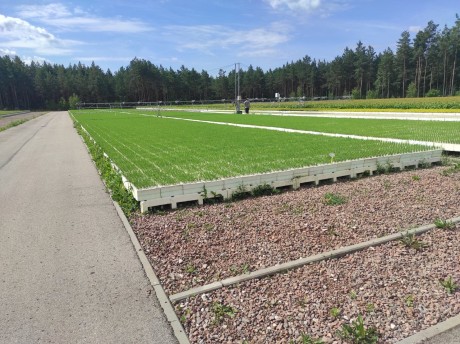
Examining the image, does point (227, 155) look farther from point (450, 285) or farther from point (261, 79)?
point (261, 79)

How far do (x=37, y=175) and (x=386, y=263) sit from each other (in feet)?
31.8

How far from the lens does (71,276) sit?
421 cm

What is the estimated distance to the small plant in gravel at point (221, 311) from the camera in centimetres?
333

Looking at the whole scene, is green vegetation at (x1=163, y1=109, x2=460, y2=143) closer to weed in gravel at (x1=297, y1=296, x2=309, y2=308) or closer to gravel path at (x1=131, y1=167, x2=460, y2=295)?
gravel path at (x1=131, y1=167, x2=460, y2=295)

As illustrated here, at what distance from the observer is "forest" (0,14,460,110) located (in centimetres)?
7206

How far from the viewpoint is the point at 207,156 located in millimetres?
10281

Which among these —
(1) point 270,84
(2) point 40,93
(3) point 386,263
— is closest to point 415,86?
(1) point 270,84

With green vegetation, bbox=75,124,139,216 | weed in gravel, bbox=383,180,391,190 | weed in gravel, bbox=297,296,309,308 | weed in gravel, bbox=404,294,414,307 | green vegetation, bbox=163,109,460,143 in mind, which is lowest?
weed in gravel, bbox=404,294,414,307

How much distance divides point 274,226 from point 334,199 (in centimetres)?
167

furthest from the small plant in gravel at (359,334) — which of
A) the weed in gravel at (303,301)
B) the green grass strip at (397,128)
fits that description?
the green grass strip at (397,128)

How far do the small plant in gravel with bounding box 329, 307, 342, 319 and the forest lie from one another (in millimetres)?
77687

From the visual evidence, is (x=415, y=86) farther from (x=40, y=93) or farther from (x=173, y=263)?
(x=40, y=93)

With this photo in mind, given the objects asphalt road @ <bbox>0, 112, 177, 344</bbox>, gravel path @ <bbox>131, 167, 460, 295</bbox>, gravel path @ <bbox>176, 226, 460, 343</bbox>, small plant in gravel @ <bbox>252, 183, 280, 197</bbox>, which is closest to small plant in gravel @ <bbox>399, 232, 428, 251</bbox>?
gravel path @ <bbox>176, 226, 460, 343</bbox>

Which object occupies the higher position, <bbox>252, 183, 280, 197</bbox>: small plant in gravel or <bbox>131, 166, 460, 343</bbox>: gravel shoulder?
<bbox>252, 183, 280, 197</bbox>: small plant in gravel
